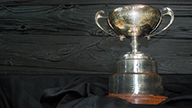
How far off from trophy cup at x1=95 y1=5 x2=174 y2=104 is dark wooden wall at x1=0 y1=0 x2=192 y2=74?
0.33 metres

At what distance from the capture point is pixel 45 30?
1110 millimetres

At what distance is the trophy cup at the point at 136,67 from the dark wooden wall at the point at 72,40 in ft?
1.07

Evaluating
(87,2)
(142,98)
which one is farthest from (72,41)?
(142,98)

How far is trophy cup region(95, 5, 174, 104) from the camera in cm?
64

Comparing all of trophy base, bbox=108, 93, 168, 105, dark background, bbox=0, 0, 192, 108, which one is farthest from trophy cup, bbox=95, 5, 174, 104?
dark background, bbox=0, 0, 192, 108

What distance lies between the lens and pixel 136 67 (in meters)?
0.68

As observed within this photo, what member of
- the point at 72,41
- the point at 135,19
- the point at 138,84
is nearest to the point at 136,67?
the point at 138,84

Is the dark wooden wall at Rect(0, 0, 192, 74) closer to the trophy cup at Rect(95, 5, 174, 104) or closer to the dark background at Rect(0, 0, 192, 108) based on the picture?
the dark background at Rect(0, 0, 192, 108)

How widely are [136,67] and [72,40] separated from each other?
512mm

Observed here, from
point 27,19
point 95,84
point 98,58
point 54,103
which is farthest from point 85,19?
point 54,103

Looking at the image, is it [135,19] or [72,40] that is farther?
[72,40]

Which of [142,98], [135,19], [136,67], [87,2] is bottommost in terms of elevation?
[142,98]

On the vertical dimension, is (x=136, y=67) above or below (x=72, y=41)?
below

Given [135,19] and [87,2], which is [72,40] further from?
[135,19]
